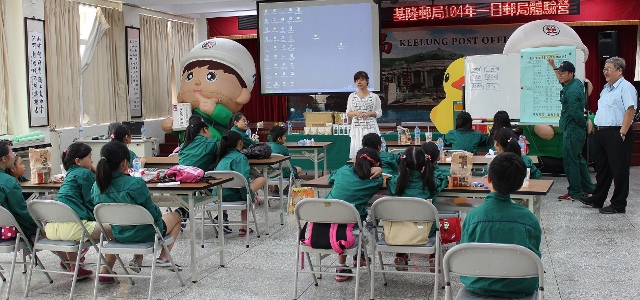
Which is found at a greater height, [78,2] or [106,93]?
[78,2]

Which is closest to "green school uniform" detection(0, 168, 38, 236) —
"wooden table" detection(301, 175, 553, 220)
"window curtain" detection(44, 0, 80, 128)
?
"wooden table" detection(301, 175, 553, 220)

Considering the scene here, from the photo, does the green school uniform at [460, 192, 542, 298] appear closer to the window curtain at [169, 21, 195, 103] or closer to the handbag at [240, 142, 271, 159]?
the handbag at [240, 142, 271, 159]

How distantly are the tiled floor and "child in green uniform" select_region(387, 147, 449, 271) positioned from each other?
662 millimetres

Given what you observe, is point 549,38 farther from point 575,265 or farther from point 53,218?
point 53,218

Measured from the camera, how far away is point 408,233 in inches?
160

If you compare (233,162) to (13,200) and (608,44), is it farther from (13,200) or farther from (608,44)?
(608,44)

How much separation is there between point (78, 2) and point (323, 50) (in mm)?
3713

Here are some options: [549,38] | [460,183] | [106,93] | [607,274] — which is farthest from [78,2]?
[607,274]

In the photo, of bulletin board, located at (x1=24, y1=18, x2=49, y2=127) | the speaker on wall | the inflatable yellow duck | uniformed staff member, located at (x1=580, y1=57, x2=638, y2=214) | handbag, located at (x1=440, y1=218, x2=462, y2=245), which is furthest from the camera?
the speaker on wall

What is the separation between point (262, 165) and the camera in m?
6.48

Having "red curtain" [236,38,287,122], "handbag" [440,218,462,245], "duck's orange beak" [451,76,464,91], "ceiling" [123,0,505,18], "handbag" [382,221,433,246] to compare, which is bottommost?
"handbag" [440,218,462,245]

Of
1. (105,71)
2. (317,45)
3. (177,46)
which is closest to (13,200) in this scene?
(317,45)

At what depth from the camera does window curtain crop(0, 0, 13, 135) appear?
8805mm

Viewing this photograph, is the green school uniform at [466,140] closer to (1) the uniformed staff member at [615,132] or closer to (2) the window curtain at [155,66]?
(1) the uniformed staff member at [615,132]
